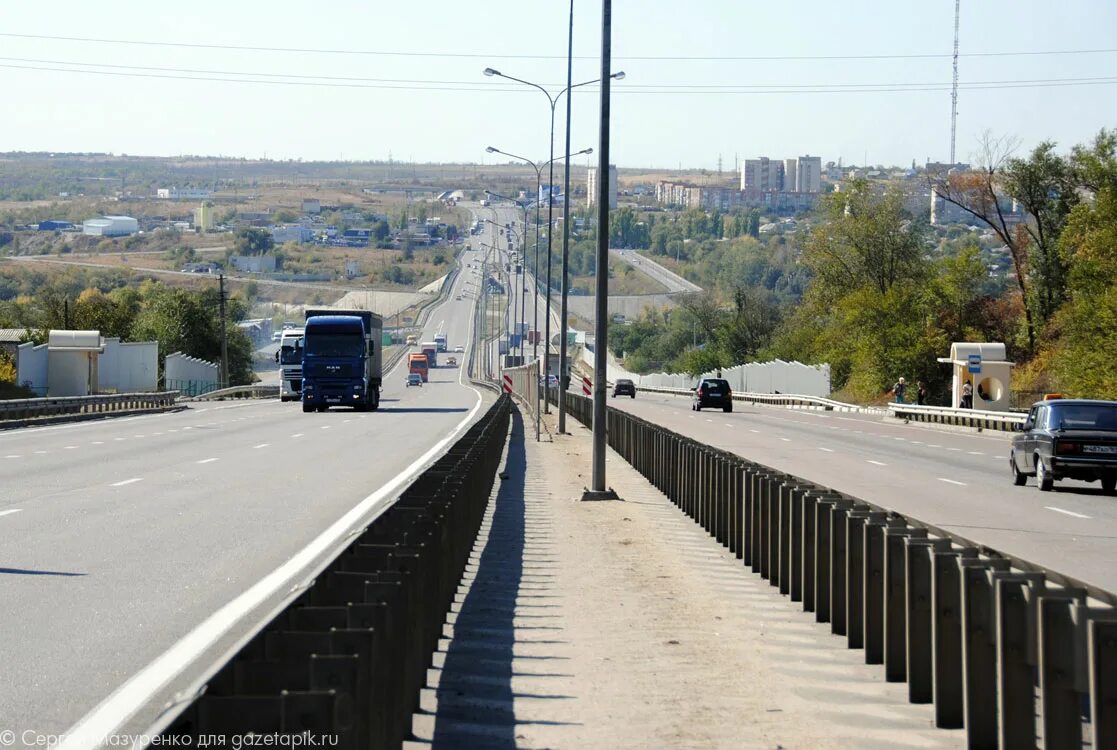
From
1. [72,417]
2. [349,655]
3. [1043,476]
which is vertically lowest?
[72,417]

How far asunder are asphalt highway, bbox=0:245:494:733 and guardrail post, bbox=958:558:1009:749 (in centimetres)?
402

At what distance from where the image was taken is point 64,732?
26.4ft

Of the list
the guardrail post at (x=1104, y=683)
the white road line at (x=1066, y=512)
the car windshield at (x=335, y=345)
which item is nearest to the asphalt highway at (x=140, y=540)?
the guardrail post at (x=1104, y=683)

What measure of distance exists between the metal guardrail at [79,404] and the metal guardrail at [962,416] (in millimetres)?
29431

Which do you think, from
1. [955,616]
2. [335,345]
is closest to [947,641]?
[955,616]

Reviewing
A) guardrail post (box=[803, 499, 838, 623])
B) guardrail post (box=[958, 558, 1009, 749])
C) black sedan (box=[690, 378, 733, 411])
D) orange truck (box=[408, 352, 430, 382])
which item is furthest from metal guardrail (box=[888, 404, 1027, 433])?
orange truck (box=[408, 352, 430, 382])

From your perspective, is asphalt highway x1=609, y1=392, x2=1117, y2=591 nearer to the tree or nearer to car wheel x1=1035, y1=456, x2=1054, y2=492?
car wheel x1=1035, y1=456, x2=1054, y2=492

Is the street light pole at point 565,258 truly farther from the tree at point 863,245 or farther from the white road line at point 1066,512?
the tree at point 863,245

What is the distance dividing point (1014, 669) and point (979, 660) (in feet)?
1.92

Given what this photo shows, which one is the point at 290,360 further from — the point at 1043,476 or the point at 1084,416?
the point at 1084,416

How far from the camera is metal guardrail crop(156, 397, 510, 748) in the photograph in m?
5.09

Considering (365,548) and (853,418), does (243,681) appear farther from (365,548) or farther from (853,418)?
(853,418)

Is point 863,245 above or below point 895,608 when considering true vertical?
above

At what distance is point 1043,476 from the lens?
94.2ft
